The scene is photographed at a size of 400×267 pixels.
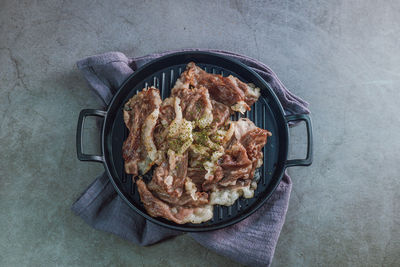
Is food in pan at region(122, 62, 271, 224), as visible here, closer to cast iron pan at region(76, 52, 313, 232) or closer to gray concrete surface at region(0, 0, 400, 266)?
cast iron pan at region(76, 52, 313, 232)

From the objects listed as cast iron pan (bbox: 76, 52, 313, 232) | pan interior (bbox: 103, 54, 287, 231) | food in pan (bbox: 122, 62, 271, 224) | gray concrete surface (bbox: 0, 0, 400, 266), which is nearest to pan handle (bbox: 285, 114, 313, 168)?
cast iron pan (bbox: 76, 52, 313, 232)

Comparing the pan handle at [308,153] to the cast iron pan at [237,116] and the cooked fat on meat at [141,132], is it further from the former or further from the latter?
the cooked fat on meat at [141,132]

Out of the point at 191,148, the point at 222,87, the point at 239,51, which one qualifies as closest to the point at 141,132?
the point at 191,148

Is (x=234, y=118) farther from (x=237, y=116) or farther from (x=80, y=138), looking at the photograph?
(x=80, y=138)

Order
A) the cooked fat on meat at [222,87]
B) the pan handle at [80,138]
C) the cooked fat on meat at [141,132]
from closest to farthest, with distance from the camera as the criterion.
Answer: the pan handle at [80,138] → the cooked fat on meat at [141,132] → the cooked fat on meat at [222,87]

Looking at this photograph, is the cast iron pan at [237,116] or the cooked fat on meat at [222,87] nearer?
the cast iron pan at [237,116]

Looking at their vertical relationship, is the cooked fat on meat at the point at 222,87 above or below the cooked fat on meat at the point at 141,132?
above

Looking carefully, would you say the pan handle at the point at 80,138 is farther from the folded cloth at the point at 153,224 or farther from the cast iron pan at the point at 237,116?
the folded cloth at the point at 153,224

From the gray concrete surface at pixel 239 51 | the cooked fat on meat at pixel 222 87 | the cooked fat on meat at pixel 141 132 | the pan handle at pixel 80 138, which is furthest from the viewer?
the gray concrete surface at pixel 239 51

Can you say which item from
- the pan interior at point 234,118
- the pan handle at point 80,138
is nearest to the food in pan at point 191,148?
the pan interior at point 234,118
